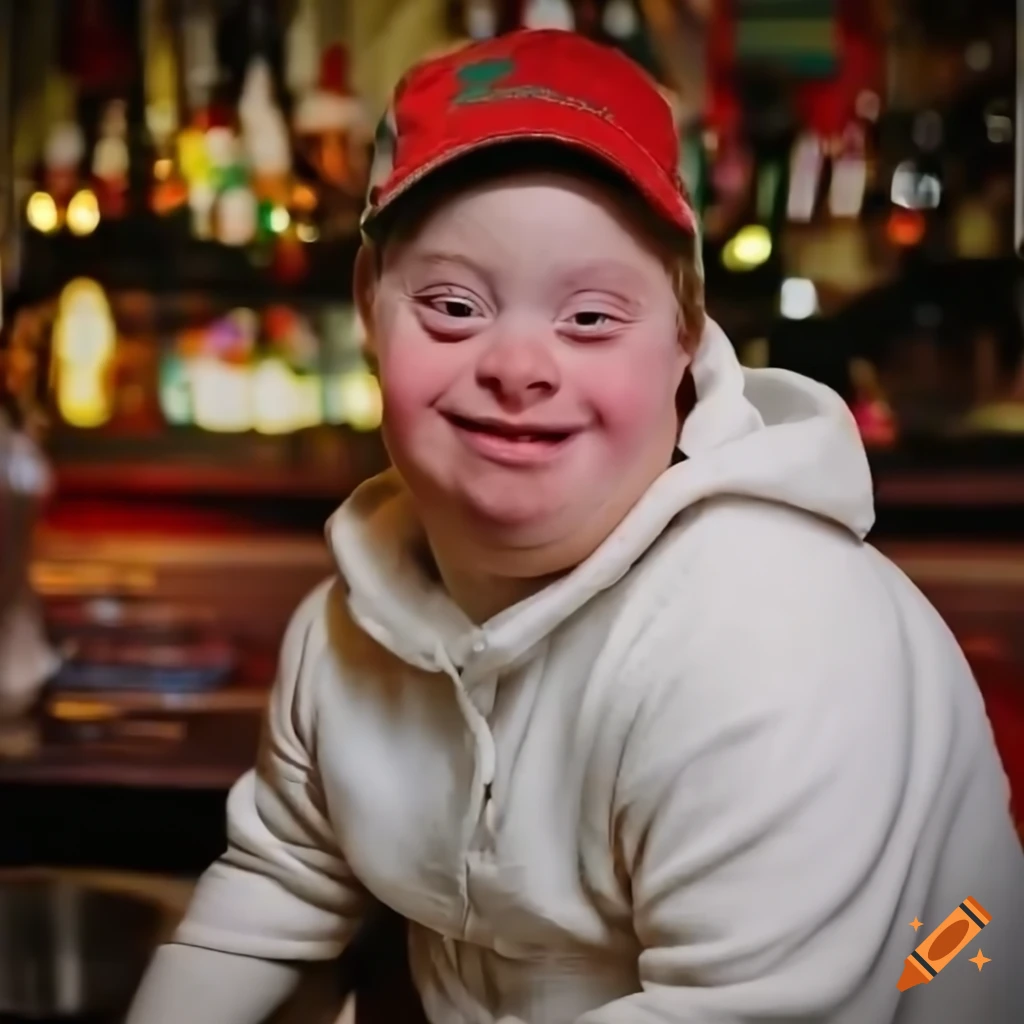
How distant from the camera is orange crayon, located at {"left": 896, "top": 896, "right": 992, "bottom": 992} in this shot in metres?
0.52

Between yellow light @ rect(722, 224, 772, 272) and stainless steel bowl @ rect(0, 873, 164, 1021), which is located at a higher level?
yellow light @ rect(722, 224, 772, 272)

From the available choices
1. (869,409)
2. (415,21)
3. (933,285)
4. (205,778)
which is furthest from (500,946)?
(415,21)

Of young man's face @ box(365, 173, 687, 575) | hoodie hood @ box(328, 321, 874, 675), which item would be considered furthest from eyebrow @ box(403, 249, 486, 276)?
hoodie hood @ box(328, 321, 874, 675)

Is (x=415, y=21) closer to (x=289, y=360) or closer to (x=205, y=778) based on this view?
(x=289, y=360)

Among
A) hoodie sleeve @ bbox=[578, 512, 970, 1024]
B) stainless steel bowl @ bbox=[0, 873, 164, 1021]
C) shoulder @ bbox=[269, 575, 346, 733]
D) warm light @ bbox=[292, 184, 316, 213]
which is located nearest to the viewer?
hoodie sleeve @ bbox=[578, 512, 970, 1024]

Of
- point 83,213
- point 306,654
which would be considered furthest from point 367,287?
point 83,213

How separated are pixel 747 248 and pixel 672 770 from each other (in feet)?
3.32

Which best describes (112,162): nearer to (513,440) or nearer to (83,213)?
(83,213)

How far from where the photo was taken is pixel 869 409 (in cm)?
140

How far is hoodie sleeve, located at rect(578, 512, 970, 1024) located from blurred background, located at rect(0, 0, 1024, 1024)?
568mm

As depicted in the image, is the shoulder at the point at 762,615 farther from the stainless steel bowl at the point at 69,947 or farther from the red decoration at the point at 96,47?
the red decoration at the point at 96,47

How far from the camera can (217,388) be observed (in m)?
1.63

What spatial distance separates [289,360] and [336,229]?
0.18 m

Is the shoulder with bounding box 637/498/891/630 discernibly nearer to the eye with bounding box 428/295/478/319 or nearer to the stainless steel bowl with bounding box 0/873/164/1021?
the eye with bounding box 428/295/478/319
